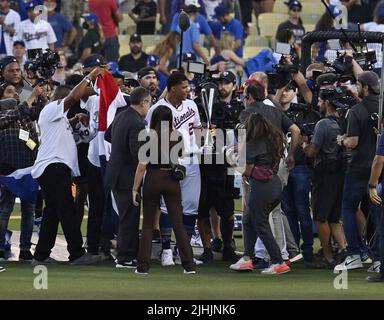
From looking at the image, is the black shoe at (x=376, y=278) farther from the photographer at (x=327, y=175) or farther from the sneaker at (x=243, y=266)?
the photographer at (x=327, y=175)

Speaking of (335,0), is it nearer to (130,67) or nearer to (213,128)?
(130,67)

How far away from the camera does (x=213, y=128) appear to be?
1728 centimetres

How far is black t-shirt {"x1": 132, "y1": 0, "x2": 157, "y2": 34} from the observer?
28516 millimetres

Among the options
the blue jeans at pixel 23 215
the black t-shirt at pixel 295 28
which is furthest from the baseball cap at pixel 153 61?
the blue jeans at pixel 23 215

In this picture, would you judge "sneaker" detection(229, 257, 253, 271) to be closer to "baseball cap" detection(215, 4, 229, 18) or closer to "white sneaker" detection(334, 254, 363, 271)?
"white sneaker" detection(334, 254, 363, 271)

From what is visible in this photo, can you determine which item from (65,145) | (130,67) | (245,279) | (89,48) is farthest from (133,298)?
(89,48)

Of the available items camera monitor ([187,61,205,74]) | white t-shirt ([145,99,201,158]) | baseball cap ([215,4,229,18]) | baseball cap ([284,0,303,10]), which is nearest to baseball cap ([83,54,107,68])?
camera monitor ([187,61,205,74])

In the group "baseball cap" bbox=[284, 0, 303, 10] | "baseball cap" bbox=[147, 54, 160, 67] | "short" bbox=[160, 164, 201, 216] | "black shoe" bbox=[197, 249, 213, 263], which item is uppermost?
"baseball cap" bbox=[284, 0, 303, 10]

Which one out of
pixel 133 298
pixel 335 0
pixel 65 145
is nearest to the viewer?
pixel 133 298

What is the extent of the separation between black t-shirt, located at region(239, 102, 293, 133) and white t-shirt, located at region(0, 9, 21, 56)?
1058cm

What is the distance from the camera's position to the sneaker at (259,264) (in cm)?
1630

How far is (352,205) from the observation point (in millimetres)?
16109

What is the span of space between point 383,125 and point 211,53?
1224 cm

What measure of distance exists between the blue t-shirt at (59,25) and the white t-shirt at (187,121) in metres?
10.8
